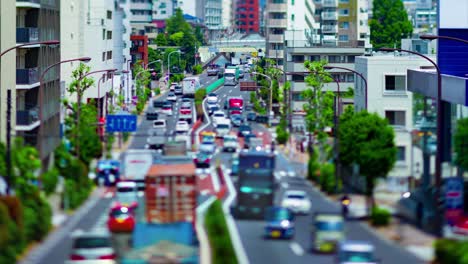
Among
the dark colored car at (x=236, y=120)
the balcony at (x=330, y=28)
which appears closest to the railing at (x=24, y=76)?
the dark colored car at (x=236, y=120)

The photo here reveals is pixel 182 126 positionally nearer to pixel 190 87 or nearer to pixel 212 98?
pixel 212 98

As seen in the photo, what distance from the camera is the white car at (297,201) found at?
2709 cm

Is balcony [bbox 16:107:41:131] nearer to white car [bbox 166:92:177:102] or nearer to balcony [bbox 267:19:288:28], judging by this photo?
white car [bbox 166:92:177:102]

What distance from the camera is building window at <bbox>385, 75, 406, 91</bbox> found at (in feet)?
194

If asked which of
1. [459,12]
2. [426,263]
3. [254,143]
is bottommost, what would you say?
[426,263]

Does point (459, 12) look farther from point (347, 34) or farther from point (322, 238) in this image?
point (347, 34)

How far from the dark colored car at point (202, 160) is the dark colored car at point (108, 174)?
1.65 metres

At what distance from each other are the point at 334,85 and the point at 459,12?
3644cm

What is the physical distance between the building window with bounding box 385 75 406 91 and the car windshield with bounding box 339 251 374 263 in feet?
110

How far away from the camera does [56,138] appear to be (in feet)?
105

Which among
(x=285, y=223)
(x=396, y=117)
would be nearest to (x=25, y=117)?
(x=396, y=117)

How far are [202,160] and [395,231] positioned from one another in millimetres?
4639

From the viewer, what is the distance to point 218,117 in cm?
3222

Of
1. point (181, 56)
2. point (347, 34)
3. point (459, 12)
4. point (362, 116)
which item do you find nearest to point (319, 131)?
point (362, 116)
